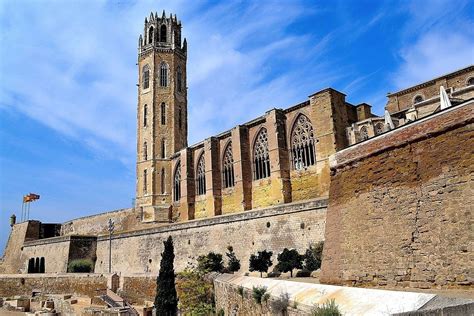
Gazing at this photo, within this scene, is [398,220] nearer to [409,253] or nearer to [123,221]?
[409,253]

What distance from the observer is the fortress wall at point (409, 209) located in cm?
708

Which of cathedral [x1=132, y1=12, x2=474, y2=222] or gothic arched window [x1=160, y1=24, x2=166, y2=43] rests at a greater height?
gothic arched window [x1=160, y1=24, x2=166, y2=43]

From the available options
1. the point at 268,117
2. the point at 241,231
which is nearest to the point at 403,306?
the point at 241,231

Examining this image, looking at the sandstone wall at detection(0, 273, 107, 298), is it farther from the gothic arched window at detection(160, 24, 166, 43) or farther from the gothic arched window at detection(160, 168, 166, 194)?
the gothic arched window at detection(160, 24, 166, 43)

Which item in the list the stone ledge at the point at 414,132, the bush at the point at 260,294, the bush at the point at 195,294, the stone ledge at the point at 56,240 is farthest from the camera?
the stone ledge at the point at 56,240

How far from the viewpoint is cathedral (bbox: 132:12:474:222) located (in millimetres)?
25672

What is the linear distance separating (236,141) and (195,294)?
15.8 metres

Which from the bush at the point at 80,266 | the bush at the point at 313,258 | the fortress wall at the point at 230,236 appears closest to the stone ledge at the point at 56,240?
the bush at the point at 80,266

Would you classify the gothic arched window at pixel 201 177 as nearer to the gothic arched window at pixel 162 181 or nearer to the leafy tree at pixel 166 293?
the gothic arched window at pixel 162 181

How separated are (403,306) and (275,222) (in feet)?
54.9

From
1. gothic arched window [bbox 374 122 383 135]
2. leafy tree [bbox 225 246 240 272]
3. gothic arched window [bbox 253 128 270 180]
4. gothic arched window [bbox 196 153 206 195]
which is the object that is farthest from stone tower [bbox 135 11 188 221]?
gothic arched window [bbox 374 122 383 135]

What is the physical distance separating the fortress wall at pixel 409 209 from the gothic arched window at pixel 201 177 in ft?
87.7

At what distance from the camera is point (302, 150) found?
2794 centimetres

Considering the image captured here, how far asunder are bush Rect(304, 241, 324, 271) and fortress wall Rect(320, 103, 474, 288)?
6319 mm
